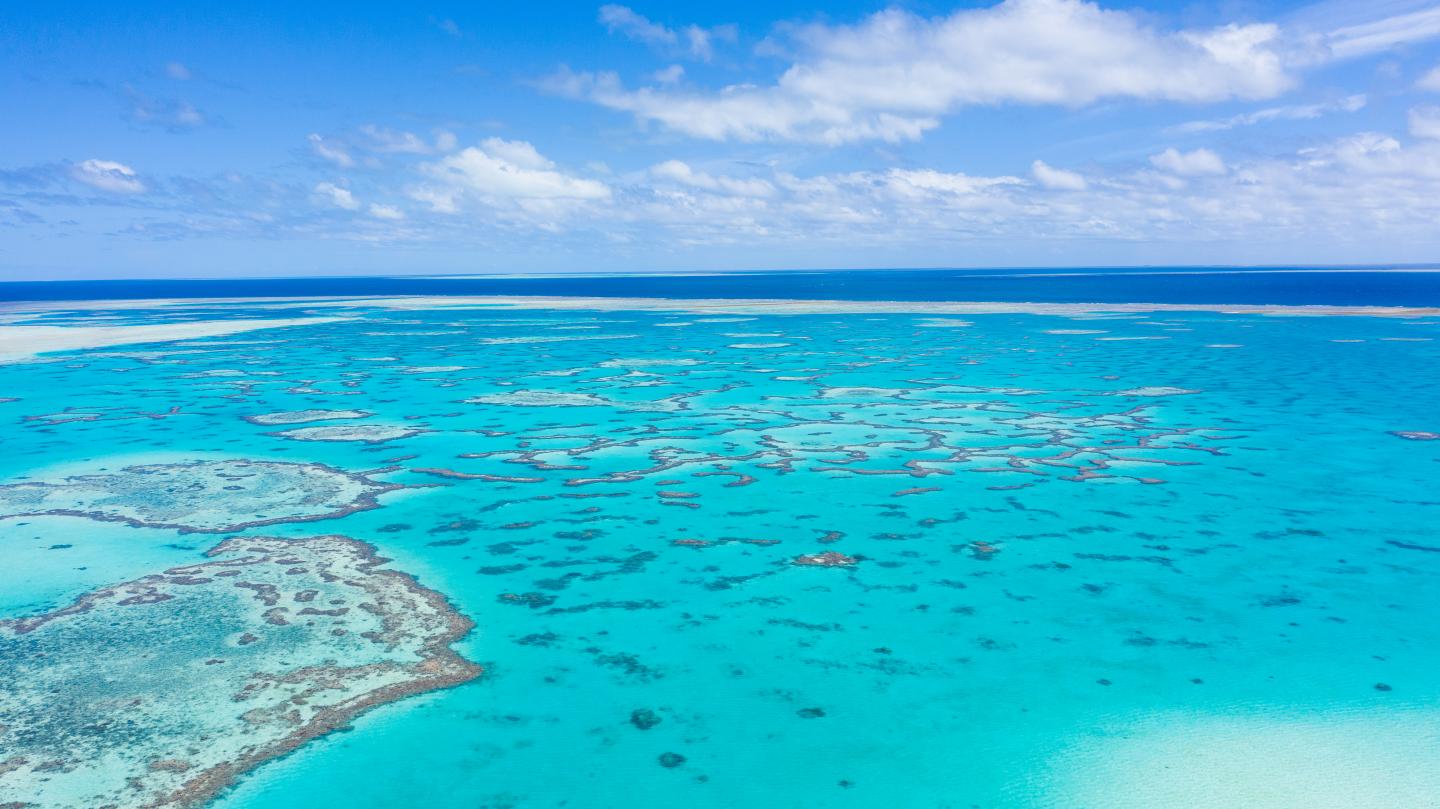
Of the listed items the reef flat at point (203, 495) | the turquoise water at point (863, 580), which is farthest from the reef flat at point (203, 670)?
the reef flat at point (203, 495)

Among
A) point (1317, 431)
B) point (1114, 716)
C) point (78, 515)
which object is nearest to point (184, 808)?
point (1114, 716)

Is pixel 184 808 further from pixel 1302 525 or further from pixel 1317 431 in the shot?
pixel 1317 431

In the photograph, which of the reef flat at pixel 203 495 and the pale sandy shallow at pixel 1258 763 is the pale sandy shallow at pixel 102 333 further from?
the pale sandy shallow at pixel 1258 763

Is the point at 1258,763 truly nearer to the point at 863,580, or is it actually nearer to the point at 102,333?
the point at 863,580

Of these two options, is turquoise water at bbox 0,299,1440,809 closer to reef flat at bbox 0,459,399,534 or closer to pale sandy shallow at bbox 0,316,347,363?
reef flat at bbox 0,459,399,534

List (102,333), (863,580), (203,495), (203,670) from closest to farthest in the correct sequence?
(203,670) < (863,580) < (203,495) < (102,333)

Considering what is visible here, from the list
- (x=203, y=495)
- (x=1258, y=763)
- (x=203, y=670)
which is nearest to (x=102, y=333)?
(x=203, y=495)

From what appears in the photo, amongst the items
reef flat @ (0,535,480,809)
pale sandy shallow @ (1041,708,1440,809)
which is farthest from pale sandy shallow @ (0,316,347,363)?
pale sandy shallow @ (1041,708,1440,809)
